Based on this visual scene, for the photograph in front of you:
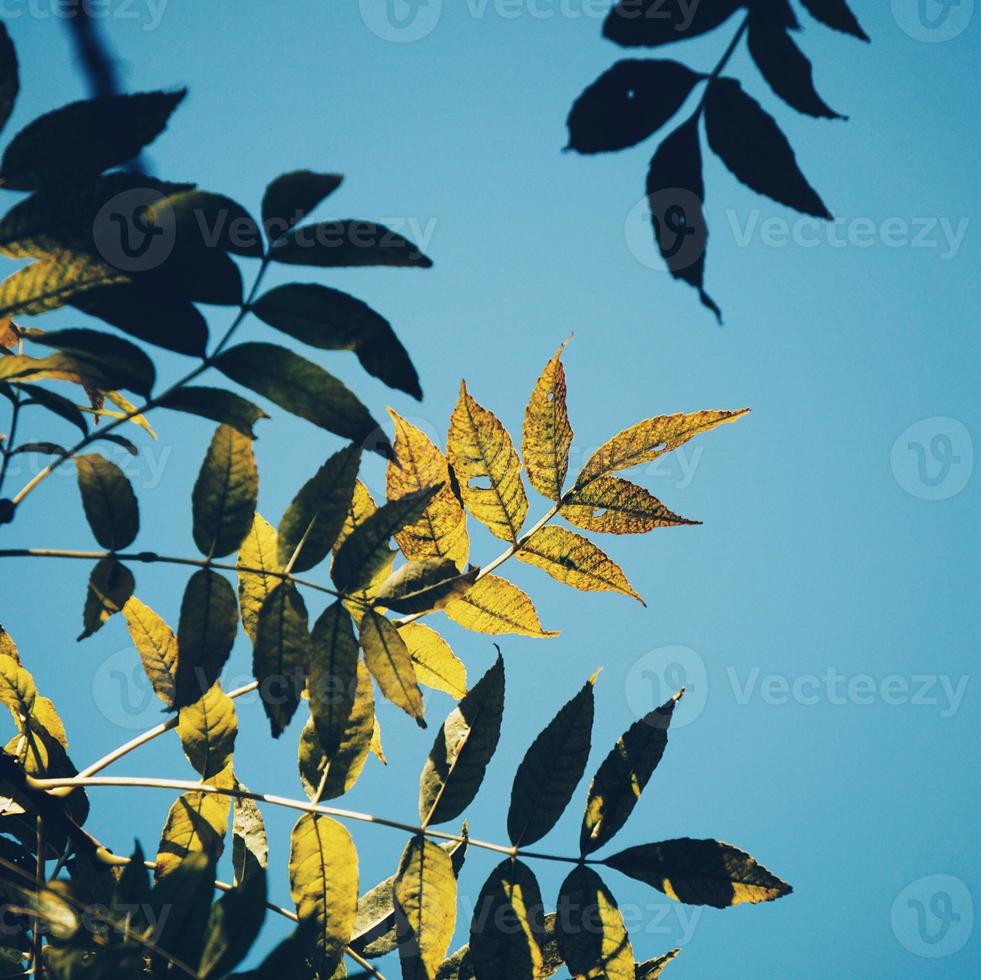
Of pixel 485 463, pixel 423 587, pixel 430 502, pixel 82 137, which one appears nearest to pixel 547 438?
pixel 485 463

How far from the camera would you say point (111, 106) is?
1.07 m

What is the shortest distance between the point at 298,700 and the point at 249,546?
1.02ft

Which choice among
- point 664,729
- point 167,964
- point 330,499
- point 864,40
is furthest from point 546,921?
point 864,40

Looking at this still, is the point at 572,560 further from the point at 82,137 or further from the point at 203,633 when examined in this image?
the point at 82,137

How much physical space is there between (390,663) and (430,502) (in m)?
0.30

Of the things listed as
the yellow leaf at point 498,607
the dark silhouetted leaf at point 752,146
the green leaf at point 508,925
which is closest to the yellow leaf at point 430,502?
the yellow leaf at point 498,607

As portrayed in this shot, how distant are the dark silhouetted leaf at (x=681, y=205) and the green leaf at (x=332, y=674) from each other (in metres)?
0.75

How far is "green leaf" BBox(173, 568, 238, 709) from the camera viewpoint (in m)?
1.24

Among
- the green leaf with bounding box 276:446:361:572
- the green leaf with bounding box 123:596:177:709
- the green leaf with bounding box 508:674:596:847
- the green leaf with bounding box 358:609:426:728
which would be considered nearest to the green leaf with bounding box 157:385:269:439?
the green leaf with bounding box 276:446:361:572

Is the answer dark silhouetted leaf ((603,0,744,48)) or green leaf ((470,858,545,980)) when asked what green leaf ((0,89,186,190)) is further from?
green leaf ((470,858,545,980))

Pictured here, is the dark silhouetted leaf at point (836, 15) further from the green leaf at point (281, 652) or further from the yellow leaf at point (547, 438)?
the green leaf at point (281, 652)

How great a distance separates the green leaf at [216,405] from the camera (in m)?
1.19

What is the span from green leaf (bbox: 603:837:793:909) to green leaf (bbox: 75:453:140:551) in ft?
3.22

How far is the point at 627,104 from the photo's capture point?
1.00 m
